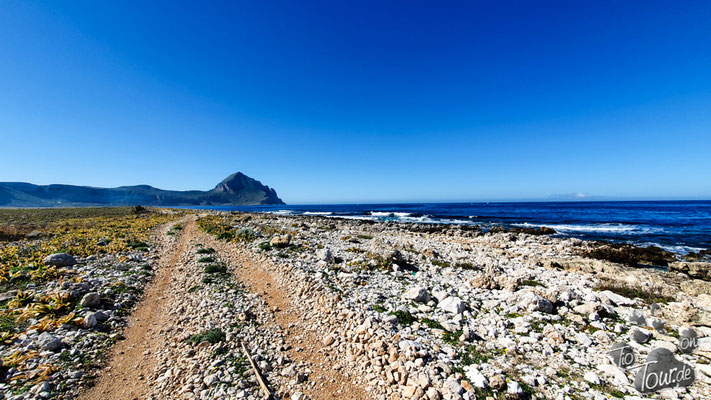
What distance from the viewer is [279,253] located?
51.7 ft

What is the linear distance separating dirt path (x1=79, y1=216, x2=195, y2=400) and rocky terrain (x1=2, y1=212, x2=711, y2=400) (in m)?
0.03

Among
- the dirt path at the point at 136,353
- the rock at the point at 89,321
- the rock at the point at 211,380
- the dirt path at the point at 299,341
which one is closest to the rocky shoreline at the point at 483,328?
the dirt path at the point at 299,341

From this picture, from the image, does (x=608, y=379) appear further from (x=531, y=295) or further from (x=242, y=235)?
(x=242, y=235)

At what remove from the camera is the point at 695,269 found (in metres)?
16.3

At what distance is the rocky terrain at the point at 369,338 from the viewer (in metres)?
5.33

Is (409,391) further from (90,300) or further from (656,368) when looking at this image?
(90,300)

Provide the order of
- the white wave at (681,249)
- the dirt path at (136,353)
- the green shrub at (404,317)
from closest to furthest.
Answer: the dirt path at (136,353), the green shrub at (404,317), the white wave at (681,249)

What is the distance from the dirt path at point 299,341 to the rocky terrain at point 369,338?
4cm

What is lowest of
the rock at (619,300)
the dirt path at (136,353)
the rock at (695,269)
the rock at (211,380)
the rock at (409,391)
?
the rock at (695,269)

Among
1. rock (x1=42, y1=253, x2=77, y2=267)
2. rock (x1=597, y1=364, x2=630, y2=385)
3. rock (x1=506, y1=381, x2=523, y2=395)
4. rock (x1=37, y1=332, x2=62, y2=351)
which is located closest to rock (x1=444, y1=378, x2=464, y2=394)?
rock (x1=506, y1=381, x2=523, y2=395)

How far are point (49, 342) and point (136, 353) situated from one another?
6.52 ft

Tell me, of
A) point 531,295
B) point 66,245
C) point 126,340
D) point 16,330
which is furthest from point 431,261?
point 66,245

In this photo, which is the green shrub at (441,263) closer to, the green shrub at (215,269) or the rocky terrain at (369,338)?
the rocky terrain at (369,338)

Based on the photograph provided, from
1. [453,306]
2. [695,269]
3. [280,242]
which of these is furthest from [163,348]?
[695,269]
